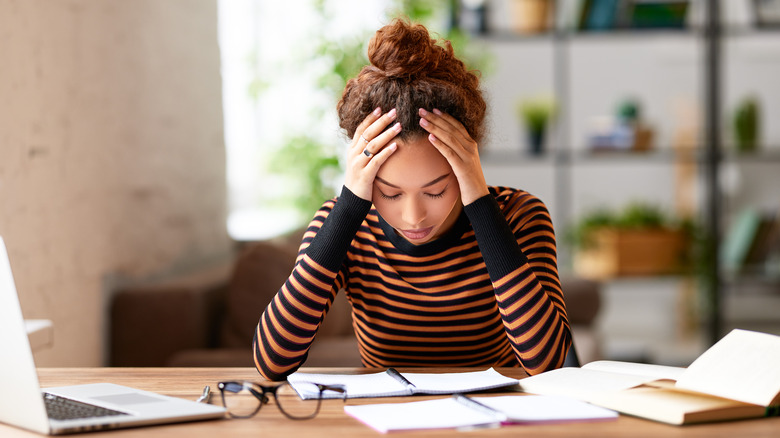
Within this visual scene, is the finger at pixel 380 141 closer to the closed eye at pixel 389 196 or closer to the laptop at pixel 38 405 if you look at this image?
the closed eye at pixel 389 196

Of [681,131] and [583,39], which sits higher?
[583,39]

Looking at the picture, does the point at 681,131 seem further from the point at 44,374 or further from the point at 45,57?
the point at 44,374

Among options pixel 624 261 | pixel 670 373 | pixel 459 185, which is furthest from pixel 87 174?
pixel 624 261

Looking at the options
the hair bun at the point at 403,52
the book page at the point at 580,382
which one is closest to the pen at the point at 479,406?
the book page at the point at 580,382

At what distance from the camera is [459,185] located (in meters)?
1.27

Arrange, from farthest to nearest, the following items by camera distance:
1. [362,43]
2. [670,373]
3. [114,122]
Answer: [362,43] → [114,122] → [670,373]

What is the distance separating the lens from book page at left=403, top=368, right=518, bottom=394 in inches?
40.1

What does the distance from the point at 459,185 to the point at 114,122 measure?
121 centimetres

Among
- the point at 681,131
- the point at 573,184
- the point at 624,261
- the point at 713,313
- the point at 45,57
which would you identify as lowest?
the point at 713,313

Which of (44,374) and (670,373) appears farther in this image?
(44,374)

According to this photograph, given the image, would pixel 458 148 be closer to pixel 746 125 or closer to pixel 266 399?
pixel 266 399

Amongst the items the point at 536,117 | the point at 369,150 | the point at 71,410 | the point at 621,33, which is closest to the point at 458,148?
the point at 369,150

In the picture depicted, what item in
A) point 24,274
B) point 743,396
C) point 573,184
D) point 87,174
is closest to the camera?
point 743,396

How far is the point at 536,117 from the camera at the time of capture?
375 centimetres
